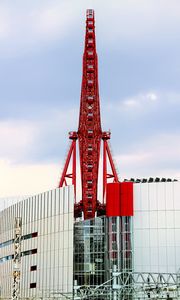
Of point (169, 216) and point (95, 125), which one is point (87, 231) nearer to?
point (169, 216)

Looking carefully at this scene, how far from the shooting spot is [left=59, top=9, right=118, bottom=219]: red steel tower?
339 ft

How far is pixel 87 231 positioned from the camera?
8212 cm

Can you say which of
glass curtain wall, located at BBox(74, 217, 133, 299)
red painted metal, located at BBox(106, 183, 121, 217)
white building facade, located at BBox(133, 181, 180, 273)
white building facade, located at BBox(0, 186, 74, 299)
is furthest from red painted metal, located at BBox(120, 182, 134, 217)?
white building facade, located at BBox(0, 186, 74, 299)

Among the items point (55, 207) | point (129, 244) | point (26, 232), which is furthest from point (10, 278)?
point (129, 244)

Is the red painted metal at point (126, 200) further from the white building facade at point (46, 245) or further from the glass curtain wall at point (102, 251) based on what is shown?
the white building facade at point (46, 245)

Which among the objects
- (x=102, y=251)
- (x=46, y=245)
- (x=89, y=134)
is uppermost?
(x=89, y=134)

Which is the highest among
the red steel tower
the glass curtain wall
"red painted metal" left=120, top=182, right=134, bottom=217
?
the red steel tower

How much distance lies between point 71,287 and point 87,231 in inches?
291

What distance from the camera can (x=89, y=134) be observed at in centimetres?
10500

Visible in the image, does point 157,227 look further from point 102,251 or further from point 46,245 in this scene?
point 46,245

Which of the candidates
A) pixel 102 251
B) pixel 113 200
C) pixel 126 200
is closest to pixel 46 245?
pixel 102 251

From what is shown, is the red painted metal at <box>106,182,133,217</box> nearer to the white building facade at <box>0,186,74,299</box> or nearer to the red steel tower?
the white building facade at <box>0,186,74,299</box>

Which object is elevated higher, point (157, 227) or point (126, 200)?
point (126, 200)

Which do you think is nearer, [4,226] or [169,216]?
[169,216]
